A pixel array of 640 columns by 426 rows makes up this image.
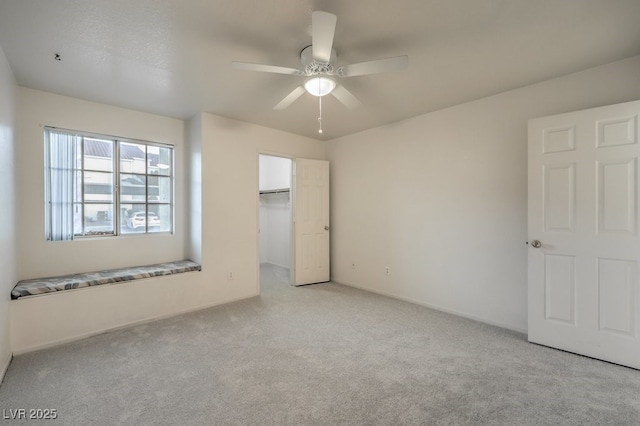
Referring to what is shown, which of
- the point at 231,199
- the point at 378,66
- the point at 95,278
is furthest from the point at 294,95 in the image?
the point at 95,278

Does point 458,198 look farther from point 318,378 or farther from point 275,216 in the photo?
point 275,216

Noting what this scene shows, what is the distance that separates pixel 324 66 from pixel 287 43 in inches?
14.0

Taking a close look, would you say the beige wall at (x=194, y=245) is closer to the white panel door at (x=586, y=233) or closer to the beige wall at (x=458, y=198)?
the beige wall at (x=458, y=198)

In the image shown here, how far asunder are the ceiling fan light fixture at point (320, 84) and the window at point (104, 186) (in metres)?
2.57

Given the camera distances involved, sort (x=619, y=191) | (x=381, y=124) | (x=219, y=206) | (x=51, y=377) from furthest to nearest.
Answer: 1. (x=381, y=124)
2. (x=219, y=206)
3. (x=619, y=191)
4. (x=51, y=377)

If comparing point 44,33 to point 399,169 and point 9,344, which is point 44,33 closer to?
point 9,344

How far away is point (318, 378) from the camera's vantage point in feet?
6.87

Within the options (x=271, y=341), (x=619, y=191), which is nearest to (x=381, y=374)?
(x=271, y=341)

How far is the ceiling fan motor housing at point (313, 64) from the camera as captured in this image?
6.75 ft

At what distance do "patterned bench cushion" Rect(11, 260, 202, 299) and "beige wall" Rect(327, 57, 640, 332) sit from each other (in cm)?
261

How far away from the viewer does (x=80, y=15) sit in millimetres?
1830

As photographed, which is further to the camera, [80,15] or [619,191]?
[619,191]

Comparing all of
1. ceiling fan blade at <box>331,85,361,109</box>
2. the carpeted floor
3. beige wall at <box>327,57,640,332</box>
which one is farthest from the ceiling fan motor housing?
the carpeted floor

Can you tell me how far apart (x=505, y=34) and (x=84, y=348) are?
4.33m
